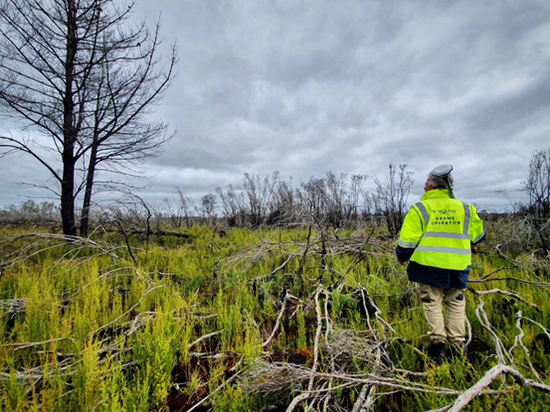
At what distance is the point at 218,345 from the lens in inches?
109

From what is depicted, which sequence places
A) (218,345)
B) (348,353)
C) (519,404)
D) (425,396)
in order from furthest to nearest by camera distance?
(218,345)
(348,353)
(425,396)
(519,404)

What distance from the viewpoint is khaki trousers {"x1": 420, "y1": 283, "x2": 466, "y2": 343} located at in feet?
8.66

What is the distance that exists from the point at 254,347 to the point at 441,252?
2212mm

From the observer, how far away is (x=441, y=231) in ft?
9.01

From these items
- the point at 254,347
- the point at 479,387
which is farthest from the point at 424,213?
the point at 254,347

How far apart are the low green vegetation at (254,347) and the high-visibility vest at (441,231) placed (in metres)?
0.70

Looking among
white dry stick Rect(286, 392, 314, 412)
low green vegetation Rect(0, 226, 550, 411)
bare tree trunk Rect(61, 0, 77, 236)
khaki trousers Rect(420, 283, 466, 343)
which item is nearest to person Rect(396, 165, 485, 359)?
khaki trousers Rect(420, 283, 466, 343)

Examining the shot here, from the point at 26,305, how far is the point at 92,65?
6.61m

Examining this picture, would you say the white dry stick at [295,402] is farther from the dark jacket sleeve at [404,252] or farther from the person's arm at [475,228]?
the person's arm at [475,228]

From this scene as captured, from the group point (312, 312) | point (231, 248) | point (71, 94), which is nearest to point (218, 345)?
point (312, 312)

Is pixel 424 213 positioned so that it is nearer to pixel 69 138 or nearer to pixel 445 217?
pixel 445 217

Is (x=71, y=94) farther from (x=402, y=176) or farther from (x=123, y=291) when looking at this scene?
(x=402, y=176)

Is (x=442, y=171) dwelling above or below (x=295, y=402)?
above

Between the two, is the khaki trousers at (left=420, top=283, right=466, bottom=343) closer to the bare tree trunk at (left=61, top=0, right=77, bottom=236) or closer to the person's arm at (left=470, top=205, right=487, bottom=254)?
the person's arm at (left=470, top=205, right=487, bottom=254)
